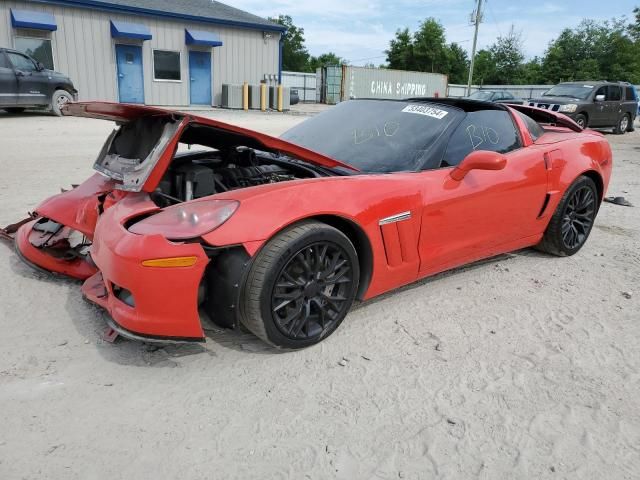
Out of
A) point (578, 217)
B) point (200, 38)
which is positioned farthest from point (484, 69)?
point (578, 217)

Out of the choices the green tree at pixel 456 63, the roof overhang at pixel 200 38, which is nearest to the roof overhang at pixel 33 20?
the roof overhang at pixel 200 38

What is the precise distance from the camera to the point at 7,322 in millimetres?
2822

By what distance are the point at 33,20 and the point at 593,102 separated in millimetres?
17650

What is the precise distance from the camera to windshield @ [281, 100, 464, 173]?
3.29 meters

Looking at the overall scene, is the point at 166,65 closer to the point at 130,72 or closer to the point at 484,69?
the point at 130,72

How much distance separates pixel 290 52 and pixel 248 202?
67.7 meters

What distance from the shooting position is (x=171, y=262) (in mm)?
2266

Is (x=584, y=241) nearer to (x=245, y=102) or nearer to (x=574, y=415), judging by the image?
(x=574, y=415)

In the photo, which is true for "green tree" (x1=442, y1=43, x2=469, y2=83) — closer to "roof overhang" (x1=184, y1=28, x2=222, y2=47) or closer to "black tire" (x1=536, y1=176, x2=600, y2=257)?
"roof overhang" (x1=184, y1=28, x2=222, y2=47)

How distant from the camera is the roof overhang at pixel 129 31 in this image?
703 inches

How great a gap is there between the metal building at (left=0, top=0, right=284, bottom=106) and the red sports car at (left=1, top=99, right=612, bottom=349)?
53.5 ft

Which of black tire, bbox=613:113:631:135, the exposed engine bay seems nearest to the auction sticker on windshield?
the exposed engine bay

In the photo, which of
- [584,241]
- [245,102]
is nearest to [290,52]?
[245,102]

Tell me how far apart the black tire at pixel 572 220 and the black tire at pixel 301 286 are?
2.17 metres
